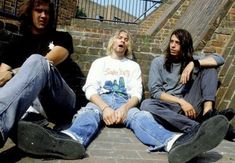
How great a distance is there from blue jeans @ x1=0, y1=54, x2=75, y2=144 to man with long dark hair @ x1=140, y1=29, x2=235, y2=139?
3.60 feet

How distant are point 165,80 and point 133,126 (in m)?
0.93

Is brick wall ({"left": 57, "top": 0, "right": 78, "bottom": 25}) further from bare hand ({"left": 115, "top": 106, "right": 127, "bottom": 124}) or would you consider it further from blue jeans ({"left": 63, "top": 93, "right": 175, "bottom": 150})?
blue jeans ({"left": 63, "top": 93, "right": 175, "bottom": 150})

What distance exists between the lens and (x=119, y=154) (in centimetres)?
251

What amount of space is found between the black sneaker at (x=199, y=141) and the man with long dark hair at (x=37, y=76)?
66cm

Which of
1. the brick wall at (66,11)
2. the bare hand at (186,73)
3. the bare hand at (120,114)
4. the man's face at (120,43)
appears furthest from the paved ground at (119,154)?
the brick wall at (66,11)

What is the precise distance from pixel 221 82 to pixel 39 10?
2363 millimetres

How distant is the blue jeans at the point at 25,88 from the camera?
2.17m

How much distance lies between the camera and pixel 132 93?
3.66 m

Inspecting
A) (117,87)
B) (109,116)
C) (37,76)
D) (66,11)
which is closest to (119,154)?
(109,116)

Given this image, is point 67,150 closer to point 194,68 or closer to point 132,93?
point 132,93

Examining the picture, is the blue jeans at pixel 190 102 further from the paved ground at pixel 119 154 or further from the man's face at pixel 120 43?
the man's face at pixel 120 43

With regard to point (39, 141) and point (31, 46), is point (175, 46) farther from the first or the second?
point (39, 141)

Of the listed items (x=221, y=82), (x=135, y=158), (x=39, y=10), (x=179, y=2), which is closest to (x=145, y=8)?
(x=179, y=2)

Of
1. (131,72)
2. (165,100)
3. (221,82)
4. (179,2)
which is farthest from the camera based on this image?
(179,2)
